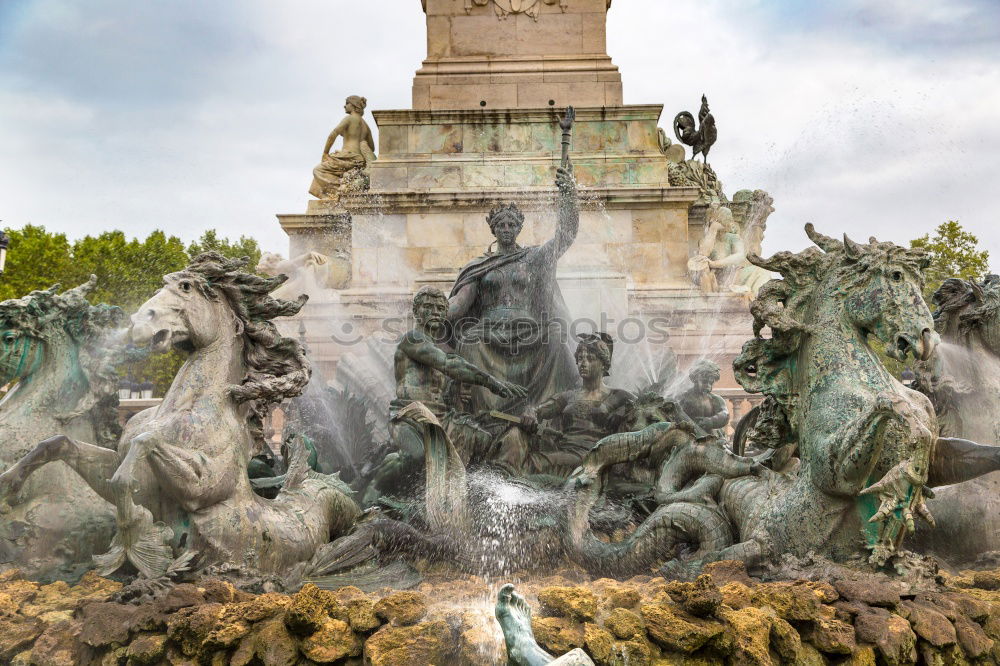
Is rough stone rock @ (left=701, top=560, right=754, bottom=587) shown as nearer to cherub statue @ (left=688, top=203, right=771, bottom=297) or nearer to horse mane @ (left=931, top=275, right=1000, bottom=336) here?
horse mane @ (left=931, top=275, right=1000, bottom=336)

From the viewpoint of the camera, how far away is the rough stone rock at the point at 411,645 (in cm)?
375

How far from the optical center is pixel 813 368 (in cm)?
516

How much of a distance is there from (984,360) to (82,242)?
959 inches

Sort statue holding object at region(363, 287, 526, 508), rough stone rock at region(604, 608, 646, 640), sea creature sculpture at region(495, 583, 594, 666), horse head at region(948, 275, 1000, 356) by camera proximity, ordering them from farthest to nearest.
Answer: statue holding object at region(363, 287, 526, 508) < horse head at region(948, 275, 1000, 356) < rough stone rock at region(604, 608, 646, 640) < sea creature sculpture at region(495, 583, 594, 666)

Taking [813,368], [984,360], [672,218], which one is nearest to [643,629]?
[813,368]

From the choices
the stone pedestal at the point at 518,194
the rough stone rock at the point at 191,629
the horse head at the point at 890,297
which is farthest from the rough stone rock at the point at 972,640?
the stone pedestal at the point at 518,194

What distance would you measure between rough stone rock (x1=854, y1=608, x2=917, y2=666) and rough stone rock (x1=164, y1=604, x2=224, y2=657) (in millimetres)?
2615

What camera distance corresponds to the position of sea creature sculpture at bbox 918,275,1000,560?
17.5 feet

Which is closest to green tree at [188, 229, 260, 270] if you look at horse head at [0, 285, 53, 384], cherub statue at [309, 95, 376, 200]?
cherub statue at [309, 95, 376, 200]

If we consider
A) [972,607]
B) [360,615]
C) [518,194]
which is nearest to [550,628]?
[360,615]

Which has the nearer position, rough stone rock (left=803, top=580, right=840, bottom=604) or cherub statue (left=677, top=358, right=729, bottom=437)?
rough stone rock (left=803, top=580, right=840, bottom=604)

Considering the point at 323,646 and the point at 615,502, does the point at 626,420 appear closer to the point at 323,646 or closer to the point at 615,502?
the point at 615,502

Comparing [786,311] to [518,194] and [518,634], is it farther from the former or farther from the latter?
[518,194]

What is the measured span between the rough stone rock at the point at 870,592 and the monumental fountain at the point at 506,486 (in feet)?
0.04
